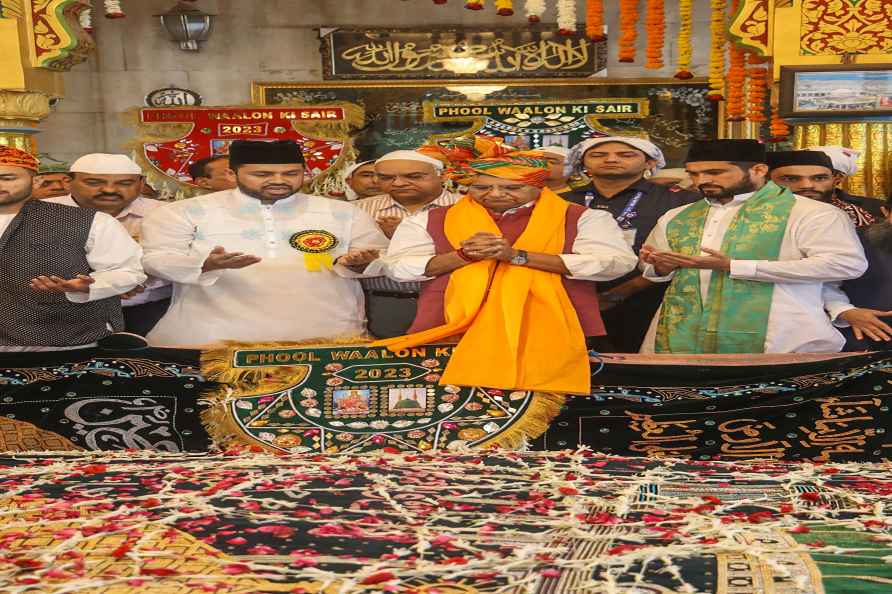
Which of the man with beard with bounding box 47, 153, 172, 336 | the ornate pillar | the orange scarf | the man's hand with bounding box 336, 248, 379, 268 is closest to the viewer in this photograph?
the orange scarf

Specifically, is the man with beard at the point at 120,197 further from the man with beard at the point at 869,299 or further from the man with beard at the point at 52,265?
the man with beard at the point at 869,299

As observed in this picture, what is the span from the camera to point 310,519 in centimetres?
279

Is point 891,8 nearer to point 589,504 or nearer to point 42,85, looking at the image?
point 589,504

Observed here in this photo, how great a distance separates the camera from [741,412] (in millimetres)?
3857

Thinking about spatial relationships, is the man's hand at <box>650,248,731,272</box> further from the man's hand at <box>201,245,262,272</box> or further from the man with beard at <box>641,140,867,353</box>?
the man's hand at <box>201,245,262,272</box>

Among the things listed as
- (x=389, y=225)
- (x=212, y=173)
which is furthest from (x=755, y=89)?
(x=212, y=173)

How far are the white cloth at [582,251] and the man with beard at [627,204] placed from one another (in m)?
0.52

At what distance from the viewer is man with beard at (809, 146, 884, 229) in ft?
16.4

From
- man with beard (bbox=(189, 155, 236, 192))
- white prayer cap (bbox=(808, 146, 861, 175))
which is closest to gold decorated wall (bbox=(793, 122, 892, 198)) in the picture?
white prayer cap (bbox=(808, 146, 861, 175))

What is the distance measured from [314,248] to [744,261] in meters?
1.64

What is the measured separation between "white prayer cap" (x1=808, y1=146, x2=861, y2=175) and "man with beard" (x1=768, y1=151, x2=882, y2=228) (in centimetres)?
23

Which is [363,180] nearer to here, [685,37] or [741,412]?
[685,37]

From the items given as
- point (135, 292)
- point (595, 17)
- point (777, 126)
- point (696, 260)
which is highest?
point (595, 17)

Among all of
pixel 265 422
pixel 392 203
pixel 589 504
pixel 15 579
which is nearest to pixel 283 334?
pixel 265 422
